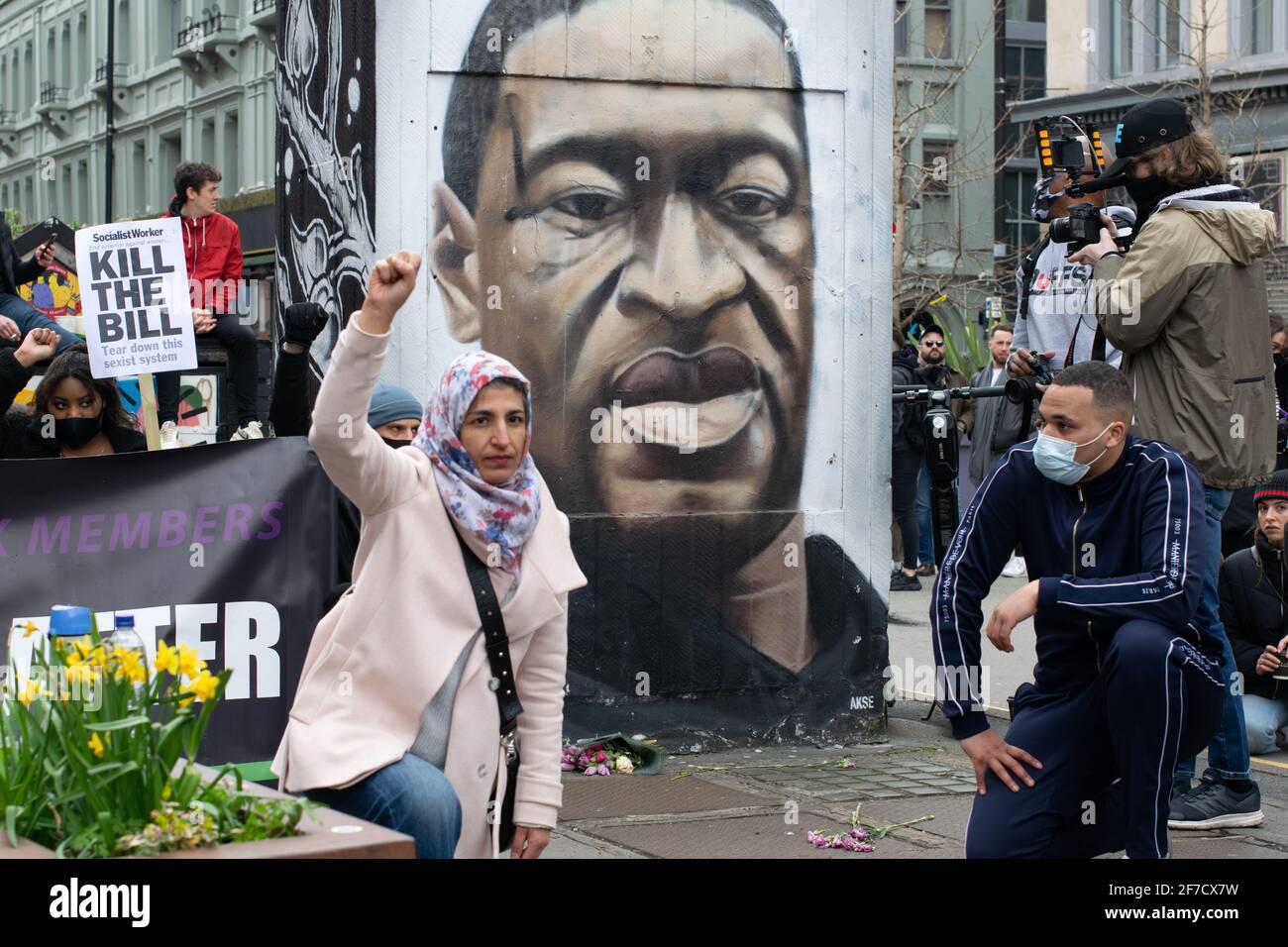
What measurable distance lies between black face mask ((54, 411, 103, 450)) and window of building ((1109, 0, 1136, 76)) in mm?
32766

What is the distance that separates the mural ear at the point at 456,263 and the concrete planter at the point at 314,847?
4582 mm

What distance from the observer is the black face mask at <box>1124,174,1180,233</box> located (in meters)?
6.81

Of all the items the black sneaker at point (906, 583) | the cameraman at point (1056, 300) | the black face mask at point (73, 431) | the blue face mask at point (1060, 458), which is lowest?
the black sneaker at point (906, 583)

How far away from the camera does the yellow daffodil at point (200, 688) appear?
3.25 metres

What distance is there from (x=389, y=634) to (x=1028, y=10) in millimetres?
47463

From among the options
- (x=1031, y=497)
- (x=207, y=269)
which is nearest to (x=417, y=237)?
(x=1031, y=497)

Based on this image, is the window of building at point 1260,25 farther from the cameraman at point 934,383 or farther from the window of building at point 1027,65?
the cameraman at point 934,383

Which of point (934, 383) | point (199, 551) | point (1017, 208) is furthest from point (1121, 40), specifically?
point (199, 551)

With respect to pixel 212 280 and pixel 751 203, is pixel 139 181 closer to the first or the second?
pixel 212 280

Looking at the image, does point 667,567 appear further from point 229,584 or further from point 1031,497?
point 1031,497

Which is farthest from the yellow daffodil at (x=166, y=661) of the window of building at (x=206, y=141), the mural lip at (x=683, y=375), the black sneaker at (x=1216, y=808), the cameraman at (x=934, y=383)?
the window of building at (x=206, y=141)

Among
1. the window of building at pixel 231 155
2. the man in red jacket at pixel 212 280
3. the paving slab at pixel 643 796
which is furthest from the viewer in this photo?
the window of building at pixel 231 155

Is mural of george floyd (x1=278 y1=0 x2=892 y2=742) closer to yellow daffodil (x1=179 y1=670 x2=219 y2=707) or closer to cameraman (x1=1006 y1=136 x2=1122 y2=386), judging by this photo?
cameraman (x1=1006 y1=136 x2=1122 y2=386)

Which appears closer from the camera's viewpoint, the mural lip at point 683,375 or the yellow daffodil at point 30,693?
the yellow daffodil at point 30,693
